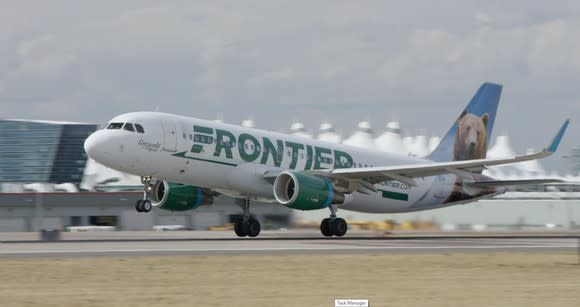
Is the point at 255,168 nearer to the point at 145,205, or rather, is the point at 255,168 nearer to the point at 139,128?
the point at 139,128

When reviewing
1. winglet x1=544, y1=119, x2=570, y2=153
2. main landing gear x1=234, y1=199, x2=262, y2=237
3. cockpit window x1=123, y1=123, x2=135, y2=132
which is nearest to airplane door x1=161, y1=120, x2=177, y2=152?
cockpit window x1=123, y1=123, x2=135, y2=132

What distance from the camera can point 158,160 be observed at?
36.2 metres

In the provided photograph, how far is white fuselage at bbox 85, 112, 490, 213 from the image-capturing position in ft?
118

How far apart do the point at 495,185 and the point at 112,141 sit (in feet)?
62.1

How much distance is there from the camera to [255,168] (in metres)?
38.0

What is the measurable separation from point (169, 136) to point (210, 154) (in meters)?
1.73

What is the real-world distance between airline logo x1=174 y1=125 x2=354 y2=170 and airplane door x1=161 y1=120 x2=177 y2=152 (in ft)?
1.17

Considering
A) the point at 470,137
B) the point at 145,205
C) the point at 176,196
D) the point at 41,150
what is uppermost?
the point at 41,150

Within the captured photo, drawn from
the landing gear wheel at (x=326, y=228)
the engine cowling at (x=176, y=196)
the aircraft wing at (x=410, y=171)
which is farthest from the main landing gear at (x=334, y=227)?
the engine cowling at (x=176, y=196)

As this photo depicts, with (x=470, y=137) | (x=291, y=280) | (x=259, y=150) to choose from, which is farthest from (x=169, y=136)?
(x=470, y=137)

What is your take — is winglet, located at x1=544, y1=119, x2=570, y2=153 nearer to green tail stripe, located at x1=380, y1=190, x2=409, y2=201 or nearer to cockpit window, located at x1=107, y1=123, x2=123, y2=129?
green tail stripe, located at x1=380, y1=190, x2=409, y2=201

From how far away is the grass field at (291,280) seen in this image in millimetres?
17156

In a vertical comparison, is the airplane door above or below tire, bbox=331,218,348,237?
above

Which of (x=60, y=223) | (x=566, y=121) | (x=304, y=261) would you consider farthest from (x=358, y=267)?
(x=60, y=223)
